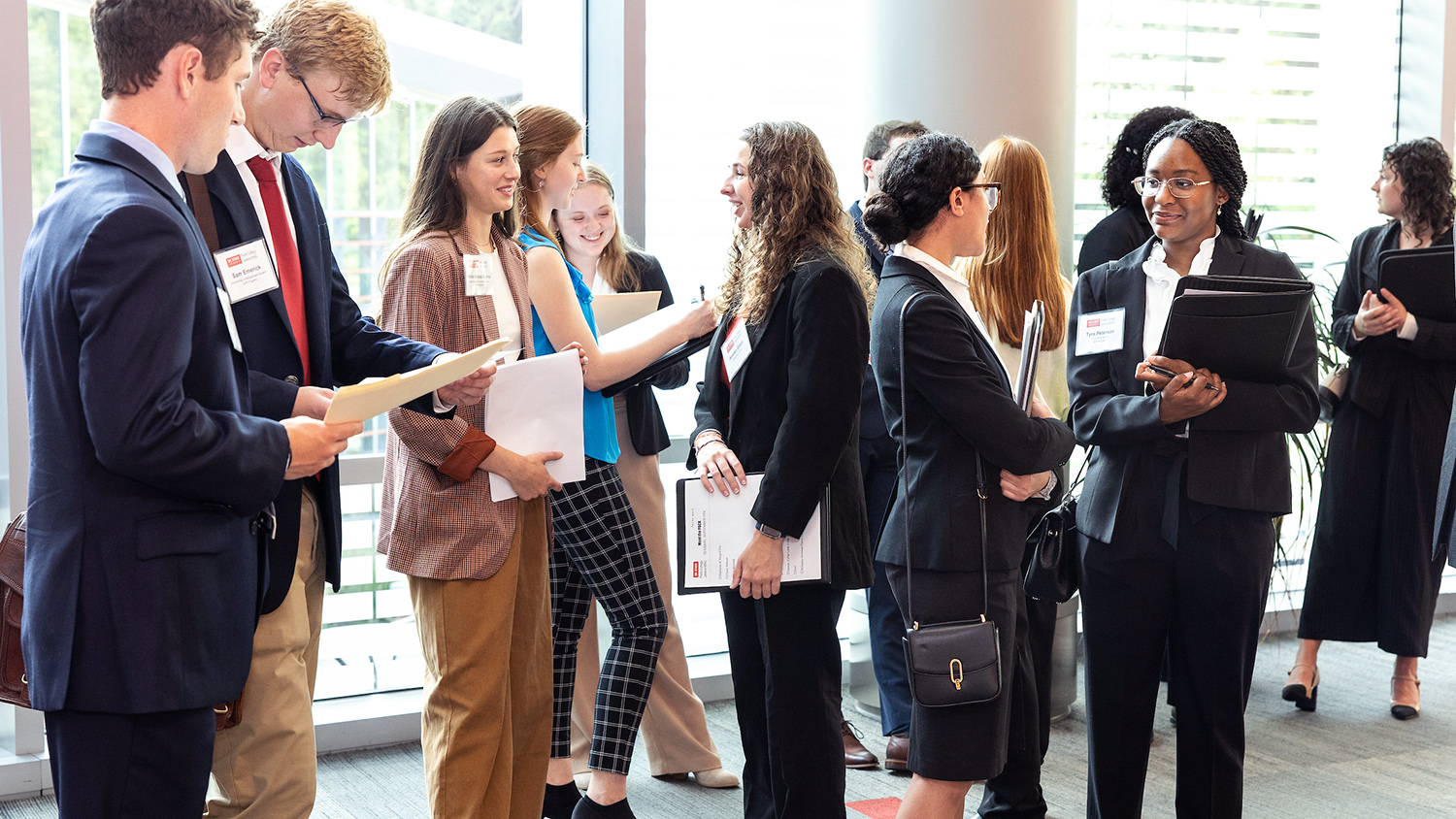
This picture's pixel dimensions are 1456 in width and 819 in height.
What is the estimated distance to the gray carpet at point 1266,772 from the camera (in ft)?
10.4

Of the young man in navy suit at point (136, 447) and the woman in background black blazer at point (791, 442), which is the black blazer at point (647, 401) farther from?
the young man in navy suit at point (136, 447)

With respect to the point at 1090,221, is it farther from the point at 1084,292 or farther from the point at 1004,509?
the point at 1004,509

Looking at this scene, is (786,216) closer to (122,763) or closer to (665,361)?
(665,361)

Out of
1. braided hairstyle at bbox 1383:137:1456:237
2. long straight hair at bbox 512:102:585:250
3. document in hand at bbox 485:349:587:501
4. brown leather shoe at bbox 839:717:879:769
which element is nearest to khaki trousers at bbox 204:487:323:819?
document in hand at bbox 485:349:587:501

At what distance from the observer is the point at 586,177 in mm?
3262

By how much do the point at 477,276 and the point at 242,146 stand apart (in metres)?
0.52

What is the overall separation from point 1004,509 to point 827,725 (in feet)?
1.91

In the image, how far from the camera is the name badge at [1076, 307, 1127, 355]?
8.54 ft

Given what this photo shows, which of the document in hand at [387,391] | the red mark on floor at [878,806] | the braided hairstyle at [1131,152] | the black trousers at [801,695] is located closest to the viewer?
the document in hand at [387,391]

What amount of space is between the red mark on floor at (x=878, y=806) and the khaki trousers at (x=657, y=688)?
455mm

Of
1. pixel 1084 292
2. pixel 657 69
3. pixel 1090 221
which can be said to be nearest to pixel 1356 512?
pixel 1090 221

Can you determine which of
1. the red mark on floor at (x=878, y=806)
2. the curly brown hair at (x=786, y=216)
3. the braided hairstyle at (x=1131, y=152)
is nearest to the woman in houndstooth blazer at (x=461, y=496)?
the curly brown hair at (x=786, y=216)

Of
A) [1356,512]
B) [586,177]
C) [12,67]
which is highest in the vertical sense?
[12,67]

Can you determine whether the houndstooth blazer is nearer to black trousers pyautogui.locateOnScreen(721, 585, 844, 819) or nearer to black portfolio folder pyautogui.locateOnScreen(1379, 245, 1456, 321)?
black trousers pyautogui.locateOnScreen(721, 585, 844, 819)
